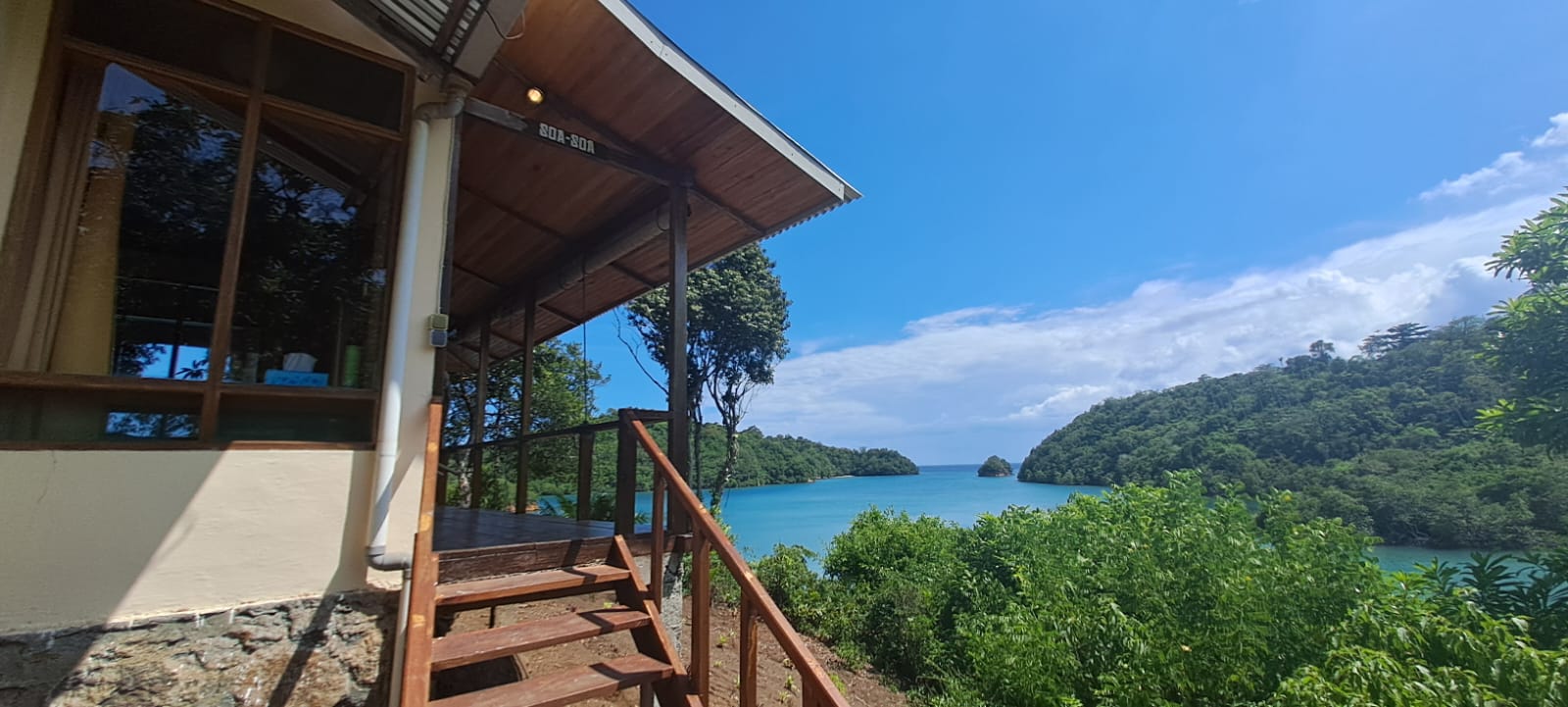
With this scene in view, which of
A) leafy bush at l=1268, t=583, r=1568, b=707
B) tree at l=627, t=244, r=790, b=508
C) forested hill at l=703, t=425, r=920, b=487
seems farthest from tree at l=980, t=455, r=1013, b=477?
leafy bush at l=1268, t=583, r=1568, b=707

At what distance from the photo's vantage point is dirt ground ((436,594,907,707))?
4242 millimetres

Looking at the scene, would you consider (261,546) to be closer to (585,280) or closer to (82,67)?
(82,67)

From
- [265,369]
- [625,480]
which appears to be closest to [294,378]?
[265,369]

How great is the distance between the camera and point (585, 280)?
6.10 metres

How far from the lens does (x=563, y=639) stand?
8.21ft

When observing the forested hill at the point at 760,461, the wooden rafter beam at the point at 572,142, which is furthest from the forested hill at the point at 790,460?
the wooden rafter beam at the point at 572,142

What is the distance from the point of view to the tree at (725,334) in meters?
16.1

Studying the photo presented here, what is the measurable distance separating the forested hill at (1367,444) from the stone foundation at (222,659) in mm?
8054

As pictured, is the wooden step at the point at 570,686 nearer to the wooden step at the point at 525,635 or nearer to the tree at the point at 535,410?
the wooden step at the point at 525,635

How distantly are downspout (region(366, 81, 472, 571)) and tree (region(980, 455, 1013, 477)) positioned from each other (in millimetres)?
42317

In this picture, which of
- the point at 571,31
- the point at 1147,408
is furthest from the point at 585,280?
the point at 1147,408

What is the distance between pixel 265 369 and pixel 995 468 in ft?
145

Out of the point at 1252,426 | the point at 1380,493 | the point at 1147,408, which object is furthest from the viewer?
the point at 1147,408

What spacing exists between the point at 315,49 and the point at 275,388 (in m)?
1.65
